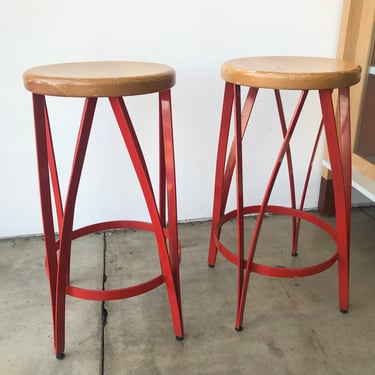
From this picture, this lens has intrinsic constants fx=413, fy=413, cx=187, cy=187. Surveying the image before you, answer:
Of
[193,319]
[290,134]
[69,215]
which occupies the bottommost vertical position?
[193,319]

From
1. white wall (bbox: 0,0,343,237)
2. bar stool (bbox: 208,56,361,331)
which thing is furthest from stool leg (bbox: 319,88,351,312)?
white wall (bbox: 0,0,343,237)

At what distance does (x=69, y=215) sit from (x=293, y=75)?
28.3 inches

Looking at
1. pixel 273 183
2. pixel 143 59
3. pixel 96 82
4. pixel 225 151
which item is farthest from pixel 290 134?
pixel 143 59

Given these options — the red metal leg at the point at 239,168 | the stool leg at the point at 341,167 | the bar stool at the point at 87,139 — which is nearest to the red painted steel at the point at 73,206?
the bar stool at the point at 87,139

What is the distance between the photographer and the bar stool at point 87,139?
1.02 metres

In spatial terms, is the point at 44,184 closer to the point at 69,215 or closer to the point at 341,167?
the point at 69,215

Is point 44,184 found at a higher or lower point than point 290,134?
lower

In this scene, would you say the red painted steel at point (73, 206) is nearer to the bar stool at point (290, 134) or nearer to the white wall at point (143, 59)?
the bar stool at point (290, 134)

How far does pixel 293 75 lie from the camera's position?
1.10 meters

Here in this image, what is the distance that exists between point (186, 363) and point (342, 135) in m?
0.85

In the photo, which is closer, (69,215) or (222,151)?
(69,215)

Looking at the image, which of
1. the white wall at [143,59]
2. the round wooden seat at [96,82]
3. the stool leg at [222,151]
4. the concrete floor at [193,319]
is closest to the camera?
the round wooden seat at [96,82]

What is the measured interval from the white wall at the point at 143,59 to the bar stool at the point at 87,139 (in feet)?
1.47

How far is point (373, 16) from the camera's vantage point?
1.74 m
